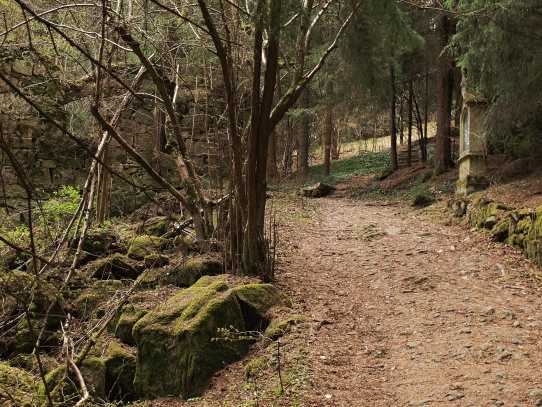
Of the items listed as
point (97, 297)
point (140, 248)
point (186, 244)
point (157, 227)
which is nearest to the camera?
point (97, 297)

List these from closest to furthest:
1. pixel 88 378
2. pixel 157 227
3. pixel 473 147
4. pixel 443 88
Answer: pixel 88 378, pixel 157 227, pixel 473 147, pixel 443 88

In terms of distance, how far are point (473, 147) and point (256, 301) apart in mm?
7371

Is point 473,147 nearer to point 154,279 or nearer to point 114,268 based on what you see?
point 154,279

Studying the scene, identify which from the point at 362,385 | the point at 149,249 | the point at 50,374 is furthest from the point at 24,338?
the point at 362,385

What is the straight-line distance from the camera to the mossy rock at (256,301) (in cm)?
593

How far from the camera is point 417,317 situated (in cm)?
605

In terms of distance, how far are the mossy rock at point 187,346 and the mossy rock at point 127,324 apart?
444 millimetres

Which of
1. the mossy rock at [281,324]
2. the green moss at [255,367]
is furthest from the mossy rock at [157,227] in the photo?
the green moss at [255,367]

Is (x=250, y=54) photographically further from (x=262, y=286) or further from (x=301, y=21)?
(x=262, y=286)

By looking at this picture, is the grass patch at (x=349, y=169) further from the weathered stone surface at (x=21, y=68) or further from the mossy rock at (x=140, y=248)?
the mossy rock at (x=140, y=248)

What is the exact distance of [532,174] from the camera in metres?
10.2

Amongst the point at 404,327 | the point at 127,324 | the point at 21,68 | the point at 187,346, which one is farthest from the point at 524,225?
the point at 21,68

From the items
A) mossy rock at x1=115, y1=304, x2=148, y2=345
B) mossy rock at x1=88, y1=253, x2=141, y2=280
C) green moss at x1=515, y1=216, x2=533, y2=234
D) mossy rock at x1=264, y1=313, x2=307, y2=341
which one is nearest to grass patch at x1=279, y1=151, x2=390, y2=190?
green moss at x1=515, y1=216, x2=533, y2=234

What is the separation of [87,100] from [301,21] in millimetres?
5811
